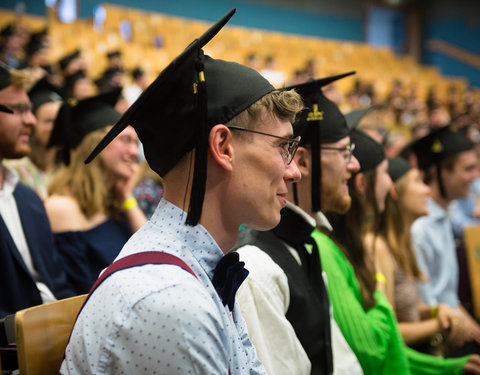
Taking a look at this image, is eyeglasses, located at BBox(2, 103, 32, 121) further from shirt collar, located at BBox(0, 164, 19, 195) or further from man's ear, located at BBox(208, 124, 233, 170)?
man's ear, located at BBox(208, 124, 233, 170)

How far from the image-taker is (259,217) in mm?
1230

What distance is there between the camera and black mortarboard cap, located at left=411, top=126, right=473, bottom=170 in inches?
150

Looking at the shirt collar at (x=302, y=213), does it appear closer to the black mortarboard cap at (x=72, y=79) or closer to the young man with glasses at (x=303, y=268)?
the young man with glasses at (x=303, y=268)

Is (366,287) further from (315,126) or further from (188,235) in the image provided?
(188,235)

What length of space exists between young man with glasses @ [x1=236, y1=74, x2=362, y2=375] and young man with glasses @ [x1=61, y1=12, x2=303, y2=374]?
0.28m

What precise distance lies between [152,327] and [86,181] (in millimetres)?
2086

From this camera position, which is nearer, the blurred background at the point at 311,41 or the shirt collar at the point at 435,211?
the shirt collar at the point at 435,211

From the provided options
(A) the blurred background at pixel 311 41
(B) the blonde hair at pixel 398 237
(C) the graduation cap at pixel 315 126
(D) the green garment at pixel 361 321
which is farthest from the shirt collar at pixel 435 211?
(A) the blurred background at pixel 311 41

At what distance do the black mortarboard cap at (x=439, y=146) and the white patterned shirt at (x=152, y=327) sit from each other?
318 centimetres

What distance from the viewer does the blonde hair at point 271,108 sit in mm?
1196

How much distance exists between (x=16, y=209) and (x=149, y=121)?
1471 millimetres

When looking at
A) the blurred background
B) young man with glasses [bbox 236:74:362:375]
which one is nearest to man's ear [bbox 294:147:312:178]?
young man with glasses [bbox 236:74:362:375]

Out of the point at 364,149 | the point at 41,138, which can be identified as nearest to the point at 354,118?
the point at 364,149

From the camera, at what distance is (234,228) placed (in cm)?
125
